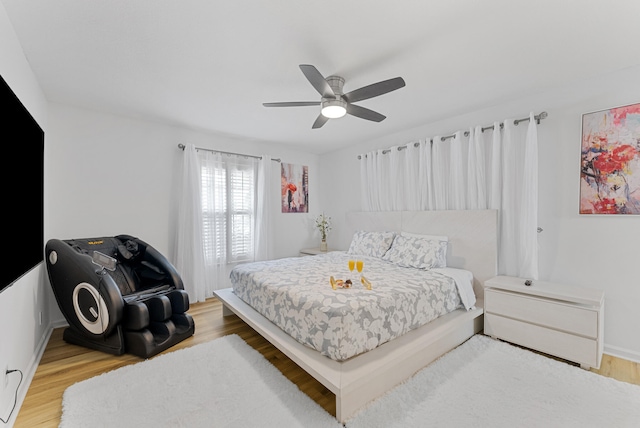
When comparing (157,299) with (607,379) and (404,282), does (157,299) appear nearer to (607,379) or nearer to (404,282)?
(404,282)

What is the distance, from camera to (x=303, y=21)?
5.70 feet

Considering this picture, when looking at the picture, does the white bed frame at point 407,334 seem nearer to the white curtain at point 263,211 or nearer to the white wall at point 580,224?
the white wall at point 580,224

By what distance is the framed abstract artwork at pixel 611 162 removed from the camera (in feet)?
7.62

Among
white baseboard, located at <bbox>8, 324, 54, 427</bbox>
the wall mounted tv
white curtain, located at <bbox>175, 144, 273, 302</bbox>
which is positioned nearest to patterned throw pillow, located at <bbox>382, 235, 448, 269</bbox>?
white curtain, located at <bbox>175, 144, 273, 302</bbox>

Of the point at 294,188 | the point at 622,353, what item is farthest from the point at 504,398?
the point at 294,188

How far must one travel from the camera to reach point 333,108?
7.55ft

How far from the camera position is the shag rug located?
1.65m

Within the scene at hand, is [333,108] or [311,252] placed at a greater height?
[333,108]

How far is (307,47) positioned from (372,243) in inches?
104

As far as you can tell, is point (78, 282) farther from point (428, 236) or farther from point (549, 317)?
point (549, 317)

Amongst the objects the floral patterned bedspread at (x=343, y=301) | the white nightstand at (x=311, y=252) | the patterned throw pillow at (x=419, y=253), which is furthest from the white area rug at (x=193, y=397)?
the white nightstand at (x=311, y=252)

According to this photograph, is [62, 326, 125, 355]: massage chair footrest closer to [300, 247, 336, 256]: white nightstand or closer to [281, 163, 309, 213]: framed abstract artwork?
[300, 247, 336, 256]: white nightstand

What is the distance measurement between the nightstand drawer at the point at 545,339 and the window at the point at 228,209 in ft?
11.5

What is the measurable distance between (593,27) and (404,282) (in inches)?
89.5
